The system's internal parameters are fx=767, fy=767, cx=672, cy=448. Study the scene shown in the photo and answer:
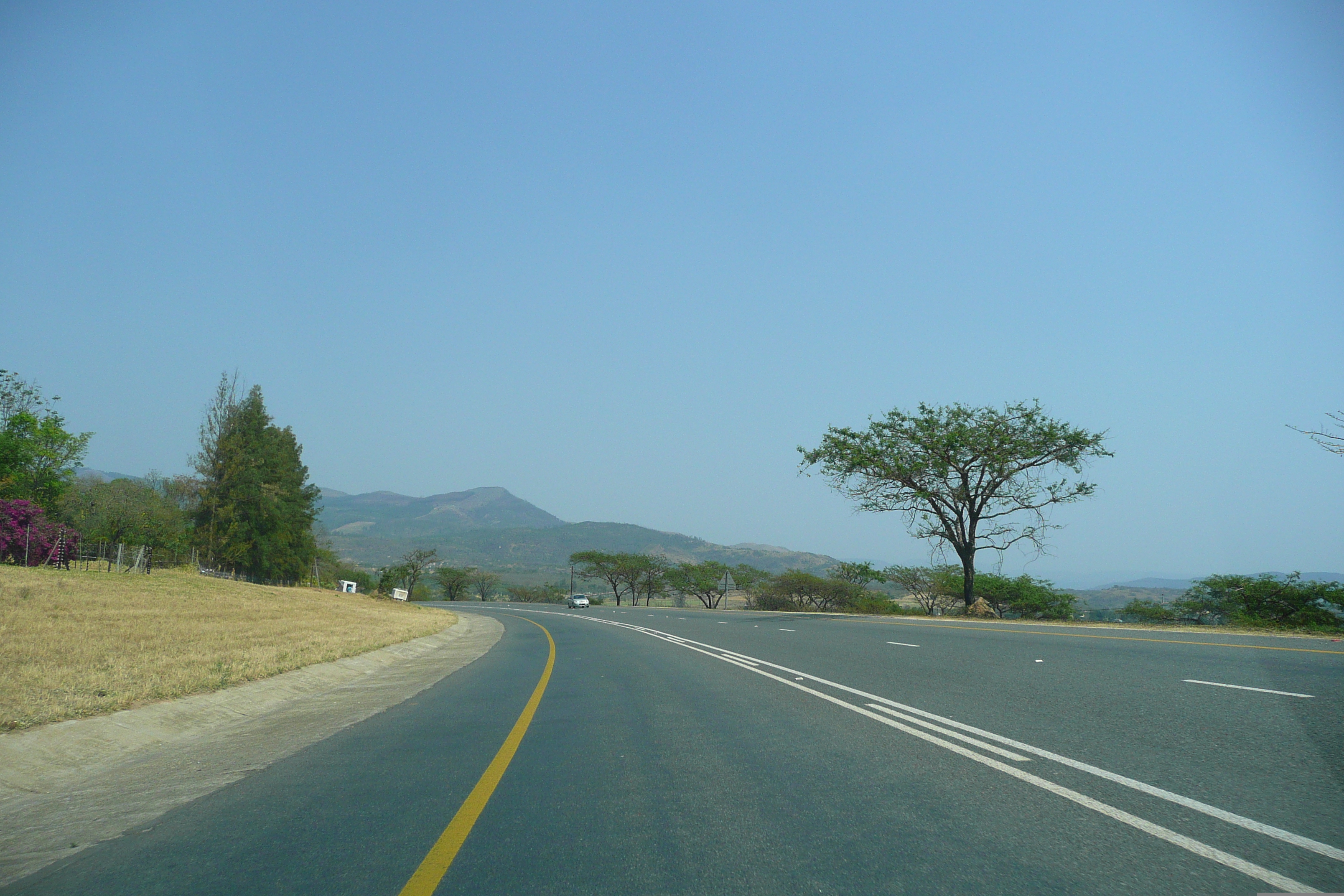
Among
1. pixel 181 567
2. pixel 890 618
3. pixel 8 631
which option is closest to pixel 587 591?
pixel 181 567

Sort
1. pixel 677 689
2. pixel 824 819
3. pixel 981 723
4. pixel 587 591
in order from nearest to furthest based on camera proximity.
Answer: pixel 824 819
pixel 981 723
pixel 677 689
pixel 587 591

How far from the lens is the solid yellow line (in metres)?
4.07

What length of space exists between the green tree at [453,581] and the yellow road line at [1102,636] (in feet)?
317

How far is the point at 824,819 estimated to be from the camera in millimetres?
4988

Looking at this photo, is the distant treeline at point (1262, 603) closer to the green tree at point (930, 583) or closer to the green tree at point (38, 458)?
the green tree at point (930, 583)

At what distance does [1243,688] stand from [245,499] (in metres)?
62.2

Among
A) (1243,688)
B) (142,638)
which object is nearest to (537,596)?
(142,638)

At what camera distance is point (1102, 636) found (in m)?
18.7

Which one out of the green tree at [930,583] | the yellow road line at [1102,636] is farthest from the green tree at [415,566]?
the yellow road line at [1102,636]

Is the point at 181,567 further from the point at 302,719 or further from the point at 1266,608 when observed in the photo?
the point at 1266,608

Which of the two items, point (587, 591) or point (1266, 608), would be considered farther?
point (587, 591)

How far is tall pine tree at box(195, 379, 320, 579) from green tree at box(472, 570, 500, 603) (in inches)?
2240

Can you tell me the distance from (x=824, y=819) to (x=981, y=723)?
12.5 ft

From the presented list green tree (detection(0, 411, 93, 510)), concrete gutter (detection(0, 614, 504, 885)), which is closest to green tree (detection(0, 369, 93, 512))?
green tree (detection(0, 411, 93, 510))
